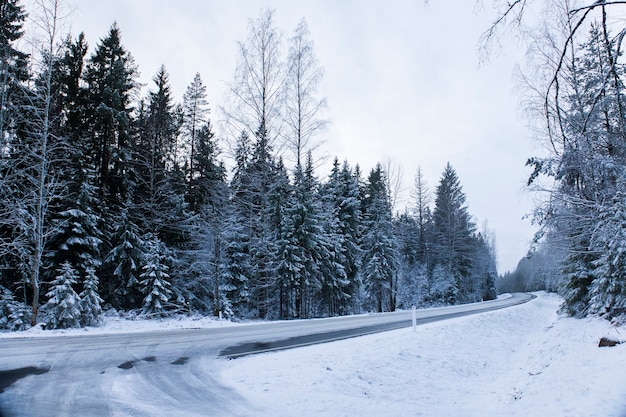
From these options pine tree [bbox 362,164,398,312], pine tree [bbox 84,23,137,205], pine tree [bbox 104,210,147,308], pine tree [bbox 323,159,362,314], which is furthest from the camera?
pine tree [bbox 362,164,398,312]

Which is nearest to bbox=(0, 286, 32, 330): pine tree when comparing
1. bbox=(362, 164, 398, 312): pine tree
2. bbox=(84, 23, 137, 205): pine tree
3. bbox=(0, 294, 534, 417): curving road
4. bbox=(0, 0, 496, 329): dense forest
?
bbox=(0, 0, 496, 329): dense forest

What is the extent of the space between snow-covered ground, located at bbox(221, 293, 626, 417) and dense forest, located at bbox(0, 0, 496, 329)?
10.1m

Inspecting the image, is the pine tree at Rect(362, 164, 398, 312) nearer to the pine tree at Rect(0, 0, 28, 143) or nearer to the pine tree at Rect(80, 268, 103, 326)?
the pine tree at Rect(80, 268, 103, 326)

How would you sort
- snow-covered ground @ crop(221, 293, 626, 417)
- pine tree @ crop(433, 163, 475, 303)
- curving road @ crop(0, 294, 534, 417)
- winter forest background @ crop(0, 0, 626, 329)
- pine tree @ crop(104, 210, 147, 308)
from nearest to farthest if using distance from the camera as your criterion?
curving road @ crop(0, 294, 534, 417) → snow-covered ground @ crop(221, 293, 626, 417) → winter forest background @ crop(0, 0, 626, 329) → pine tree @ crop(104, 210, 147, 308) → pine tree @ crop(433, 163, 475, 303)

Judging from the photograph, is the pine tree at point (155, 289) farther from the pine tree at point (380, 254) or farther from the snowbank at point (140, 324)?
the pine tree at point (380, 254)

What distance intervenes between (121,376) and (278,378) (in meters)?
2.36

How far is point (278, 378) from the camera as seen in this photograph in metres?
5.71

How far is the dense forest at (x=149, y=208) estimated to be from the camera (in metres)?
14.2

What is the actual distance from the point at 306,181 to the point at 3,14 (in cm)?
1698

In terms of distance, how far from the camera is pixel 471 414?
515 cm

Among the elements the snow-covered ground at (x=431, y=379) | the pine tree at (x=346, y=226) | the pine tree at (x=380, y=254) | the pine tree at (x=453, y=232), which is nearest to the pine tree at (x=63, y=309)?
the snow-covered ground at (x=431, y=379)

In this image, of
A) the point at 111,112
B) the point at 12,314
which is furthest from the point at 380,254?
the point at 12,314

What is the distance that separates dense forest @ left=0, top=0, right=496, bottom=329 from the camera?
14.2 meters

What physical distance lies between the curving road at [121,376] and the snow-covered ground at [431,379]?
51 cm
